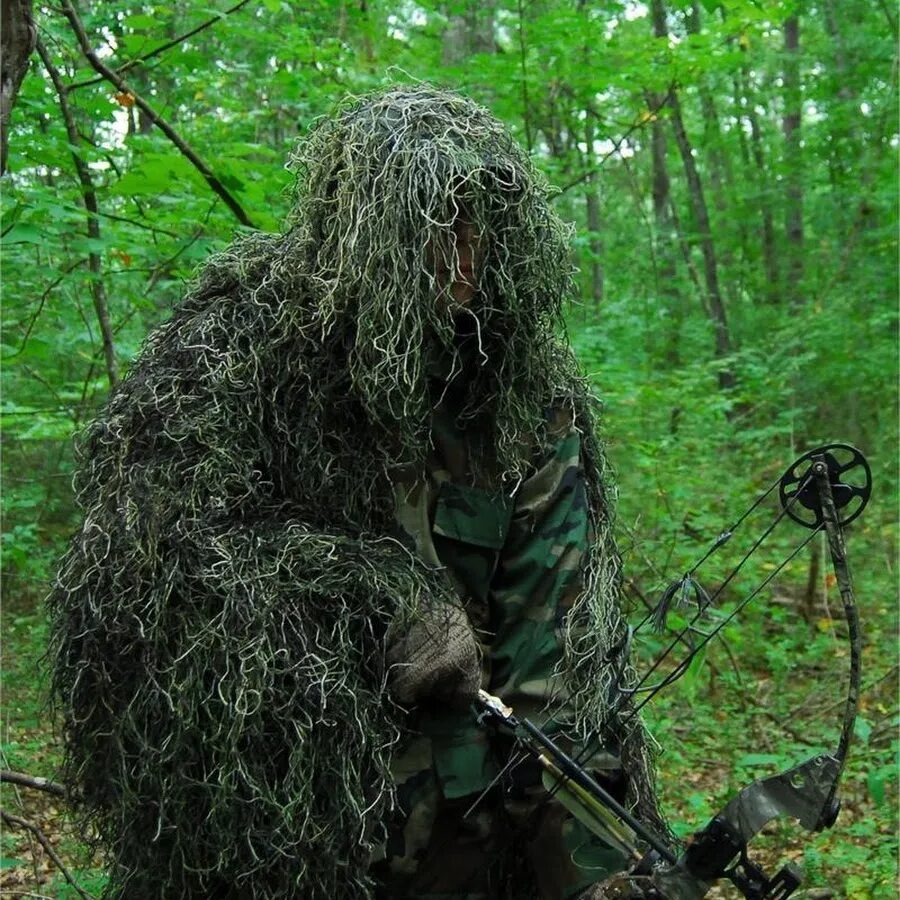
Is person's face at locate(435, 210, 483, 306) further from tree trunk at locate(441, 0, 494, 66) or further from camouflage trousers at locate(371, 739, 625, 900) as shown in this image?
tree trunk at locate(441, 0, 494, 66)

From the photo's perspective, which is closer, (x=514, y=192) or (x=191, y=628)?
(x=191, y=628)

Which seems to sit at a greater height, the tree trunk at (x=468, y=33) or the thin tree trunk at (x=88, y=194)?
the tree trunk at (x=468, y=33)

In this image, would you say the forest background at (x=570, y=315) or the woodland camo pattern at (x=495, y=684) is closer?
the woodland camo pattern at (x=495, y=684)

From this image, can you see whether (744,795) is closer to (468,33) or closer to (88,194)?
(88,194)

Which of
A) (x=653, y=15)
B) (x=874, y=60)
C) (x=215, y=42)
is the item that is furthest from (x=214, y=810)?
(x=874, y=60)

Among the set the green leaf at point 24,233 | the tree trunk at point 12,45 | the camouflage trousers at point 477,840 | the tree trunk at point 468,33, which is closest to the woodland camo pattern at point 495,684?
the camouflage trousers at point 477,840

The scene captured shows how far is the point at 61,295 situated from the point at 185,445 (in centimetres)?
409

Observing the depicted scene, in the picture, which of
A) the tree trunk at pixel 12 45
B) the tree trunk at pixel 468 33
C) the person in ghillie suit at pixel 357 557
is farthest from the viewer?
the tree trunk at pixel 468 33

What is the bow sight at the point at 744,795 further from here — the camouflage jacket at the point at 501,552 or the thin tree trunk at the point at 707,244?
the thin tree trunk at the point at 707,244

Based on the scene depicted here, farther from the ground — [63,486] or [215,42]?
[215,42]

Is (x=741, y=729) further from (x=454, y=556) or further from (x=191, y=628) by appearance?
(x=191, y=628)

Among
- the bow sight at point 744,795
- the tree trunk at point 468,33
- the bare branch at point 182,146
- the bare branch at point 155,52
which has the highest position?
the tree trunk at point 468,33

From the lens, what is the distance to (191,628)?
1.93m

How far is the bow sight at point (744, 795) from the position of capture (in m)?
1.82
